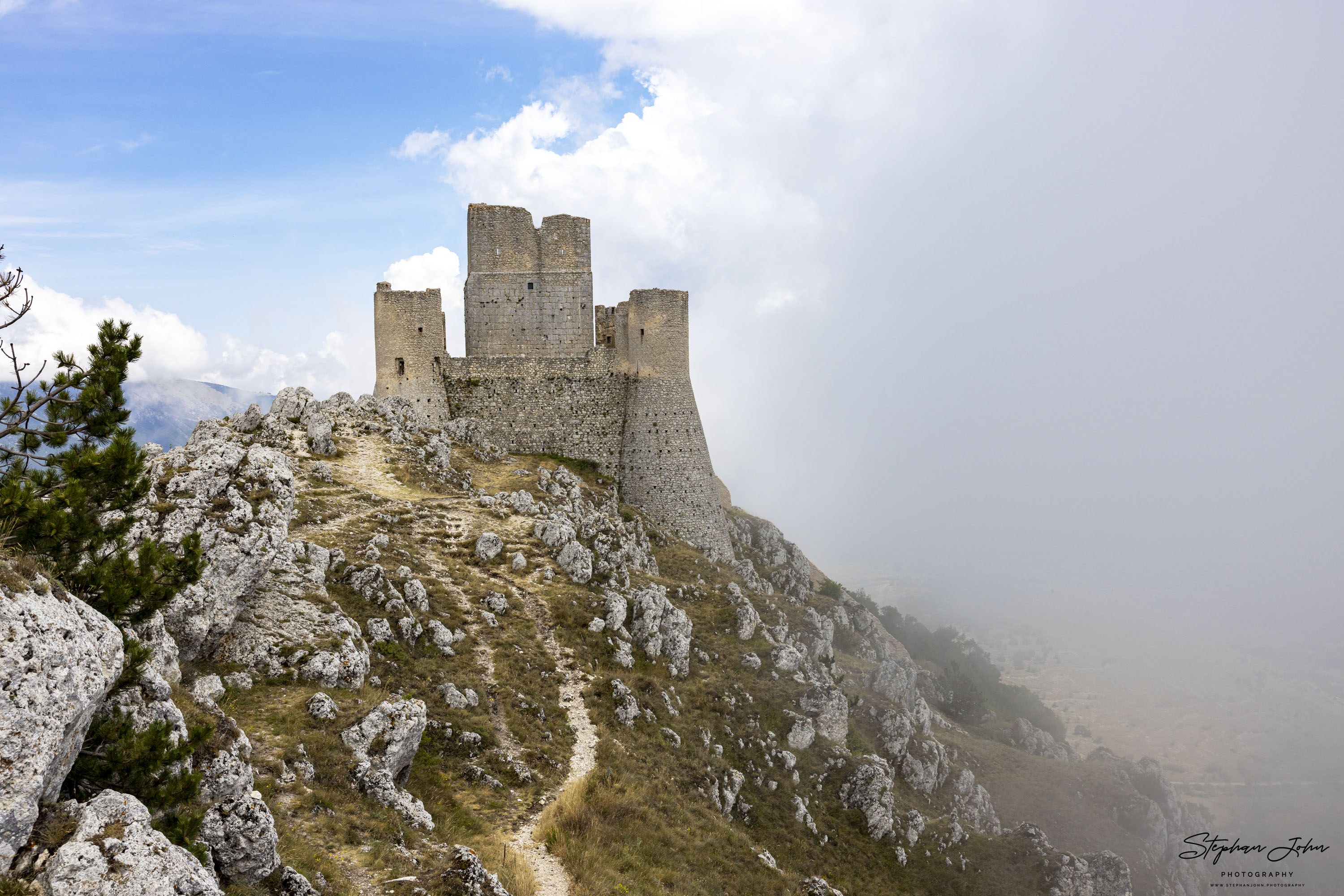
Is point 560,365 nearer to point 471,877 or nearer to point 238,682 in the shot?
point 238,682

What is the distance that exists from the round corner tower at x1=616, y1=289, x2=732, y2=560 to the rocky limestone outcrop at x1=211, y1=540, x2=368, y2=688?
2634cm

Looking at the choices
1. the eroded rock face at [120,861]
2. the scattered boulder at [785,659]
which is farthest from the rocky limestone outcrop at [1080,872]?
the eroded rock face at [120,861]

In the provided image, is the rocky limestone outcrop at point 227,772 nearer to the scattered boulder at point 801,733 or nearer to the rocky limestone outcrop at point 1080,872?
the scattered boulder at point 801,733

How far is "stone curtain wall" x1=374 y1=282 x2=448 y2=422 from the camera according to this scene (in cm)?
3997

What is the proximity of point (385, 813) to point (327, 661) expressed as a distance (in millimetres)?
4558

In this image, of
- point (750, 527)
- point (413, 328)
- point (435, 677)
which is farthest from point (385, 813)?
point (750, 527)

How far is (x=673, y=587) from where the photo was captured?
107ft

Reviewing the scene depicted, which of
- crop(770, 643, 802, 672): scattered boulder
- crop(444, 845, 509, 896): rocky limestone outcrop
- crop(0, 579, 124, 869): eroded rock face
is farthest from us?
crop(770, 643, 802, 672): scattered boulder

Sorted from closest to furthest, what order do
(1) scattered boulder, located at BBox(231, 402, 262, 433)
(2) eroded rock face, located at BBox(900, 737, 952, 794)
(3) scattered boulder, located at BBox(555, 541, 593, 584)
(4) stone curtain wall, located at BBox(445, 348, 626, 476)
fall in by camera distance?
(3) scattered boulder, located at BBox(555, 541, 593, 584)
(1) scattered boulder, located at BBox(231, 402, 262, 433)
(2) eroded rock face, located at BBox(900, 737, 952, 794)
(4) stone curtain wall, located at BBox(445, 348, 626, 476)

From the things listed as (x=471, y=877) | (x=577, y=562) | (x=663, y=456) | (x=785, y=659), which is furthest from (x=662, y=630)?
(x=663, y=456)

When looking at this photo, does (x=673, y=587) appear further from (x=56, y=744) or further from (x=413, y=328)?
(x=56, y=744)

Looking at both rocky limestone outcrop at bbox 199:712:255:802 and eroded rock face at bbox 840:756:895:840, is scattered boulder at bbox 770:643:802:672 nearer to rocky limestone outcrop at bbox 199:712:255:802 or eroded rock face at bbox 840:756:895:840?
eroded rock face at bbox 840:756:895:840

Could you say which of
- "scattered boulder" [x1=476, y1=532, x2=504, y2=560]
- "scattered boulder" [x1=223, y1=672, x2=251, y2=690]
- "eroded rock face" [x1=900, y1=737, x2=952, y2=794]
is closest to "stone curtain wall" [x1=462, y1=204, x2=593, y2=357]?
"scattered boulder" [x1=476, y1=532, x2=504, y2=560]

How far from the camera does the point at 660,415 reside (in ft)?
146
